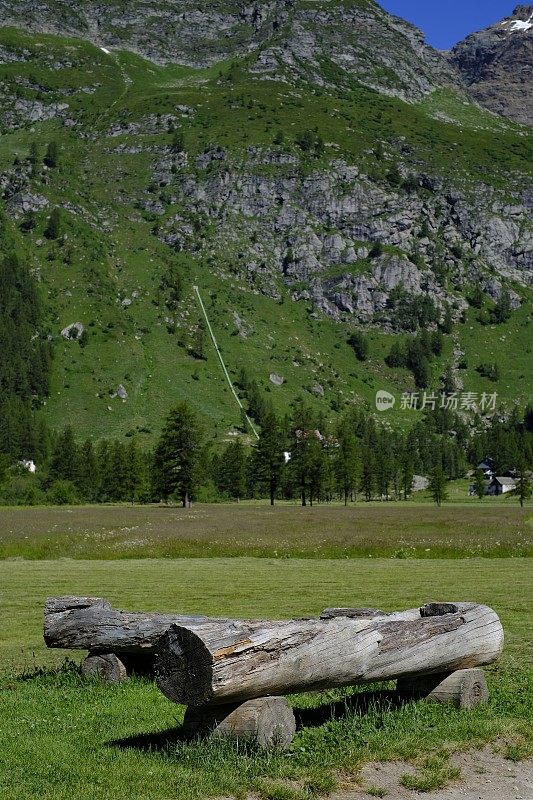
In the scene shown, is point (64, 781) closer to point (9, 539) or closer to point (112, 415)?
point (9, 539)

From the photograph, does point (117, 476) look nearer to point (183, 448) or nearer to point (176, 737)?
point (183, 448)

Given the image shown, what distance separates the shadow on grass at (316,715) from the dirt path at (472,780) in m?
1.79

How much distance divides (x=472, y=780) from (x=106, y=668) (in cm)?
717

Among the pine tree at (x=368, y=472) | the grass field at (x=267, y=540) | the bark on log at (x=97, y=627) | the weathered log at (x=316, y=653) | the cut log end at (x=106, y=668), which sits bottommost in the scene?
the grass field at (x=267, y=540)

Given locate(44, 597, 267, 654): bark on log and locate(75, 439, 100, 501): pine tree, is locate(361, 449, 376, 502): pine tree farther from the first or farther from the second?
locate(44, 597, 267, 654): bark on log

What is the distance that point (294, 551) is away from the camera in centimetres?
4522

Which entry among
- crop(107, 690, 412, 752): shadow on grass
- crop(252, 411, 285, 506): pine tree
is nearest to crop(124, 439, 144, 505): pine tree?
crop(252, 411, 285, 506): pine tree

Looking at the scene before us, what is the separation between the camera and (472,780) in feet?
29.3

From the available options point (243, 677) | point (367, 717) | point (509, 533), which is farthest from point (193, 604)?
point (509, 533)

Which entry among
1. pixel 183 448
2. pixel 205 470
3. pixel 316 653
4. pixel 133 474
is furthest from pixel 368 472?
pixel 316 653

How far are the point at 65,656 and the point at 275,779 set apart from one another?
29.7 feet

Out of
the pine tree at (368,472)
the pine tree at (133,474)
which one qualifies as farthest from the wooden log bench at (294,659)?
the pine tree at (368,472)

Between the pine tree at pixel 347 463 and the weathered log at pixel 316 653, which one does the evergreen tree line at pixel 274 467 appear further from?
the weathered log at pixel 316 653

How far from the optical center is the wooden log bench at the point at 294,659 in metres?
8.87
